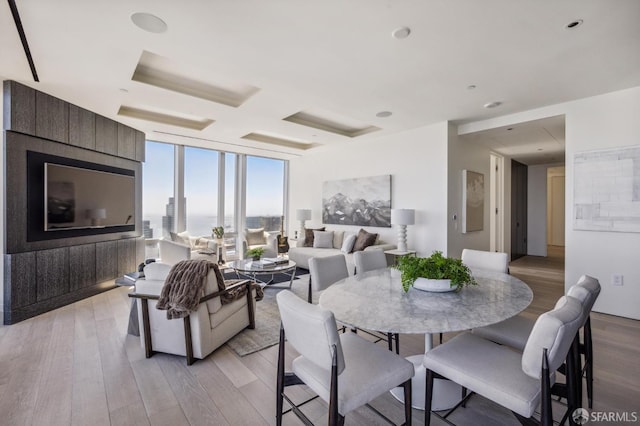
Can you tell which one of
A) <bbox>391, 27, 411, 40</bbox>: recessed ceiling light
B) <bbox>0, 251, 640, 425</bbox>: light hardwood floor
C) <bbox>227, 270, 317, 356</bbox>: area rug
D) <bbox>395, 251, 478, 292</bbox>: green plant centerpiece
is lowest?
<bbox>0, 251, 640, 425</bbox>: light hardwood floor

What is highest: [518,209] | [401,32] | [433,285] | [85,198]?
[401,32]

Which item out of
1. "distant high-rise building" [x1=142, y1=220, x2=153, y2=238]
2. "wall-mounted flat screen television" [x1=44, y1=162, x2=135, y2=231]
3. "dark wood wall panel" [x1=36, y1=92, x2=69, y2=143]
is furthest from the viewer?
"distant high-rise building" [x1=142, y1=220, x2=153, y2=238]

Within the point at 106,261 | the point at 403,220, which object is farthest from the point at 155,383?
the point at 403,220

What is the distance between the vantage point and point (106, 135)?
15.5 ft

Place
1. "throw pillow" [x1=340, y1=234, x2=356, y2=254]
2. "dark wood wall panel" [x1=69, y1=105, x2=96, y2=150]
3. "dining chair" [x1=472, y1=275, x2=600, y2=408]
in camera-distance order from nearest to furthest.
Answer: "dining chair" [x1=472, y1=275, x2=600, y2=408] → "dark wood wall panel" [x1=69, y1=105, x2=96, y2=150] → "throw pillow" [x1=340, y1=234, x2=356, y2=254]

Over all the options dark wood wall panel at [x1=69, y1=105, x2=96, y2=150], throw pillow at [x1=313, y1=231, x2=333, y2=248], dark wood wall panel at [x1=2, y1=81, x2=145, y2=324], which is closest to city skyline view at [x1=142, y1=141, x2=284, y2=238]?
dark wood wall panel at [x1=2, y1=81, x2=145, y2=324]

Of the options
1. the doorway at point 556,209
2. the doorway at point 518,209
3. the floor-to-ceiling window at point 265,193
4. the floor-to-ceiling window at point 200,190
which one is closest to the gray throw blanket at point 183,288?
the floor-to-ceiling window at point 200,190

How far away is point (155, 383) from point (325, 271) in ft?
4.96

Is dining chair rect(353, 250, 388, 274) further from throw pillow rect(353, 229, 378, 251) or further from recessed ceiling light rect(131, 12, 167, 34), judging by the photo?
recessed ceiling light rect(131, 12, 167, 34)

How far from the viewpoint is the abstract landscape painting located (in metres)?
5.74

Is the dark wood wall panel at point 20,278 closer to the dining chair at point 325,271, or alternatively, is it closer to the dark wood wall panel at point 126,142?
the dark wood wall panel at point 126,142

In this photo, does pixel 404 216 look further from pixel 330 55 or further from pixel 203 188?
pixel 203 188

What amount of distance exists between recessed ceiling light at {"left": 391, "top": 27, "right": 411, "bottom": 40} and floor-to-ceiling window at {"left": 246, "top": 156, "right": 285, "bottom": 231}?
5814 millimetres

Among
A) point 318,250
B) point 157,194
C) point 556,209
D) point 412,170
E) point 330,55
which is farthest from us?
point 556,209
